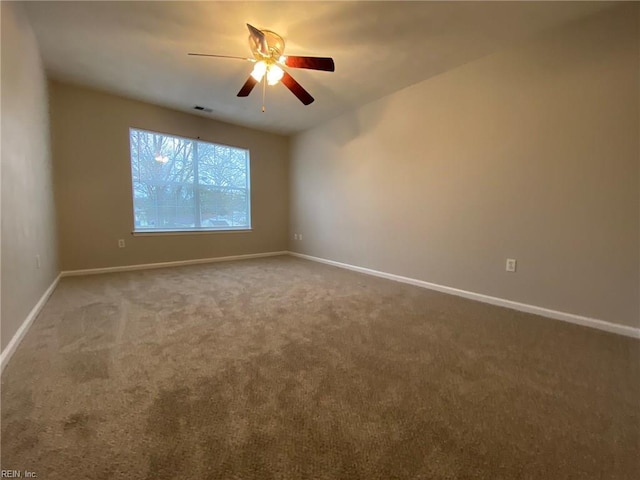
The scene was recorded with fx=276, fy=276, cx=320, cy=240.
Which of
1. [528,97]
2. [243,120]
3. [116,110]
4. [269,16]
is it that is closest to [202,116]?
[243,120]

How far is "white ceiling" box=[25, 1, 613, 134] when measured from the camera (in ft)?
6.83

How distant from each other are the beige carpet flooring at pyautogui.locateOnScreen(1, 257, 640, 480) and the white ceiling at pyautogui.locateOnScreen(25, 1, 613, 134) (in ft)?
7.89

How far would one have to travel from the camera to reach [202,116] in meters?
4.48

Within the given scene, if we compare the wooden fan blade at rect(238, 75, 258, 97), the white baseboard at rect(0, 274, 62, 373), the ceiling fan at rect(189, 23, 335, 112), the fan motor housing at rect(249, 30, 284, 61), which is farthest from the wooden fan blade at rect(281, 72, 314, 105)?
the white baseboard at rect(0, 274, 62, 373)

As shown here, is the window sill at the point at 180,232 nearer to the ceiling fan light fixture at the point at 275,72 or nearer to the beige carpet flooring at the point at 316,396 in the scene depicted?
the beige carpet flooring at the point at 316,396

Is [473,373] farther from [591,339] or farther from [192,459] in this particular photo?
[192,459]

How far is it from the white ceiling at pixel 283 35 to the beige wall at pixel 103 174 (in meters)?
0.33

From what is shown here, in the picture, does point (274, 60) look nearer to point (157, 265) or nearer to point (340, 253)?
point (340, 253)

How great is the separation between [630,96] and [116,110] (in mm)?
5423

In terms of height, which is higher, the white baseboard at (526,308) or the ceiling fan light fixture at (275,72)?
A: the ceiling fan light fixture at (275,72)

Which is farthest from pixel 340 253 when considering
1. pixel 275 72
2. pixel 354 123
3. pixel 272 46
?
pixel 272 46

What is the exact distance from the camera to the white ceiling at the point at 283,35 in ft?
6.83

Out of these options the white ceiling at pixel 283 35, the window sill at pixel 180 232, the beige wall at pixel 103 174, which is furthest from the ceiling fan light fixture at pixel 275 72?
the window sill at pixel 180 232

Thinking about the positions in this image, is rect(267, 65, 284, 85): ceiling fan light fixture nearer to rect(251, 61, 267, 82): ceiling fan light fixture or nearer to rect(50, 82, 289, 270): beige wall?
rect(251, 61, 267, 82): ceiling fan light fixture
